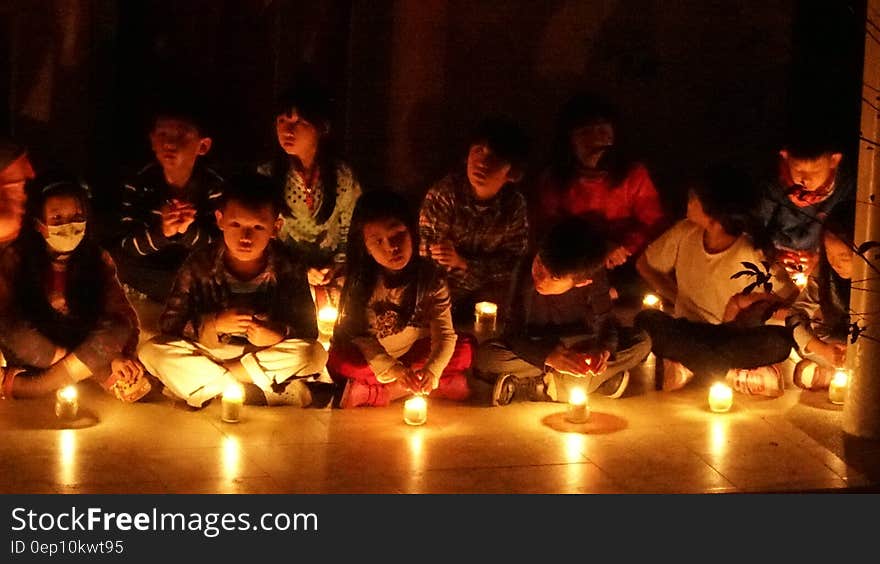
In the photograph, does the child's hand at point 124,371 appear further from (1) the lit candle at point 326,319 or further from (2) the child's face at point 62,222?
(1) the lit candle at point 326,319

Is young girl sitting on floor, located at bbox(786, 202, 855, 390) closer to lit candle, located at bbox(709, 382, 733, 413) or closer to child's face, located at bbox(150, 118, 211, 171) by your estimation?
lit candle, located at bbox(709, 382, 733, 413)

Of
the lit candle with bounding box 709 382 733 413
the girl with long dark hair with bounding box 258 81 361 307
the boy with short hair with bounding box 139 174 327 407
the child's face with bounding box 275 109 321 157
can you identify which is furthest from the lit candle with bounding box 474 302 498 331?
the lit candle with bounding box 709 382 733 413

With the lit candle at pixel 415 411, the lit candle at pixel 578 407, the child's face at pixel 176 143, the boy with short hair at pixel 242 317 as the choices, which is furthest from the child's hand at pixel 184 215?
the lit candle at pixel 578 407

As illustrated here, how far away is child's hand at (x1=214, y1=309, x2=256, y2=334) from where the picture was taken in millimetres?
7594

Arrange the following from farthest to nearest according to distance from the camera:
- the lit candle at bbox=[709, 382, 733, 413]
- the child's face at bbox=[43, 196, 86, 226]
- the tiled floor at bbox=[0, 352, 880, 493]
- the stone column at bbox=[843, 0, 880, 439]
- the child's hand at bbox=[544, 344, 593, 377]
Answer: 1. the lit candle at bbox=[709, 382, 733, 413]
2. the child's hand at bbox=[544, 344, 593, 377]
3. the child's face at bbox=[43, 196, 86, 226]
4. the stone column at bbox=[843, 0, 880, 439]
5. the tiled floor at bbox=[0, 352, 880, 493]

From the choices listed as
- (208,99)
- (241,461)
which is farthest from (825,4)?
(241,461)

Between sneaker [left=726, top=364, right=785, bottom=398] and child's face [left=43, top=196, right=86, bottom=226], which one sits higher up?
child's face [left=43, top=196, right=86, bottom=226]

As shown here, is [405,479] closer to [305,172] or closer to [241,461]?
[241,461]

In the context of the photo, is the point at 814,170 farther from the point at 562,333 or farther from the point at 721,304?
the point at 562,333

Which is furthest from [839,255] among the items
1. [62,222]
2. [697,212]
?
[62,222]

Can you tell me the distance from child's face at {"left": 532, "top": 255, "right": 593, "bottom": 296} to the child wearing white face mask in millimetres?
1965

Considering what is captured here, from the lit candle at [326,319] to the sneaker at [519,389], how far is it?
1136 millimetres

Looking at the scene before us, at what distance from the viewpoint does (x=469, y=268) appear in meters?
9.02

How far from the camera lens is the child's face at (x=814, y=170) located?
8.78 m
